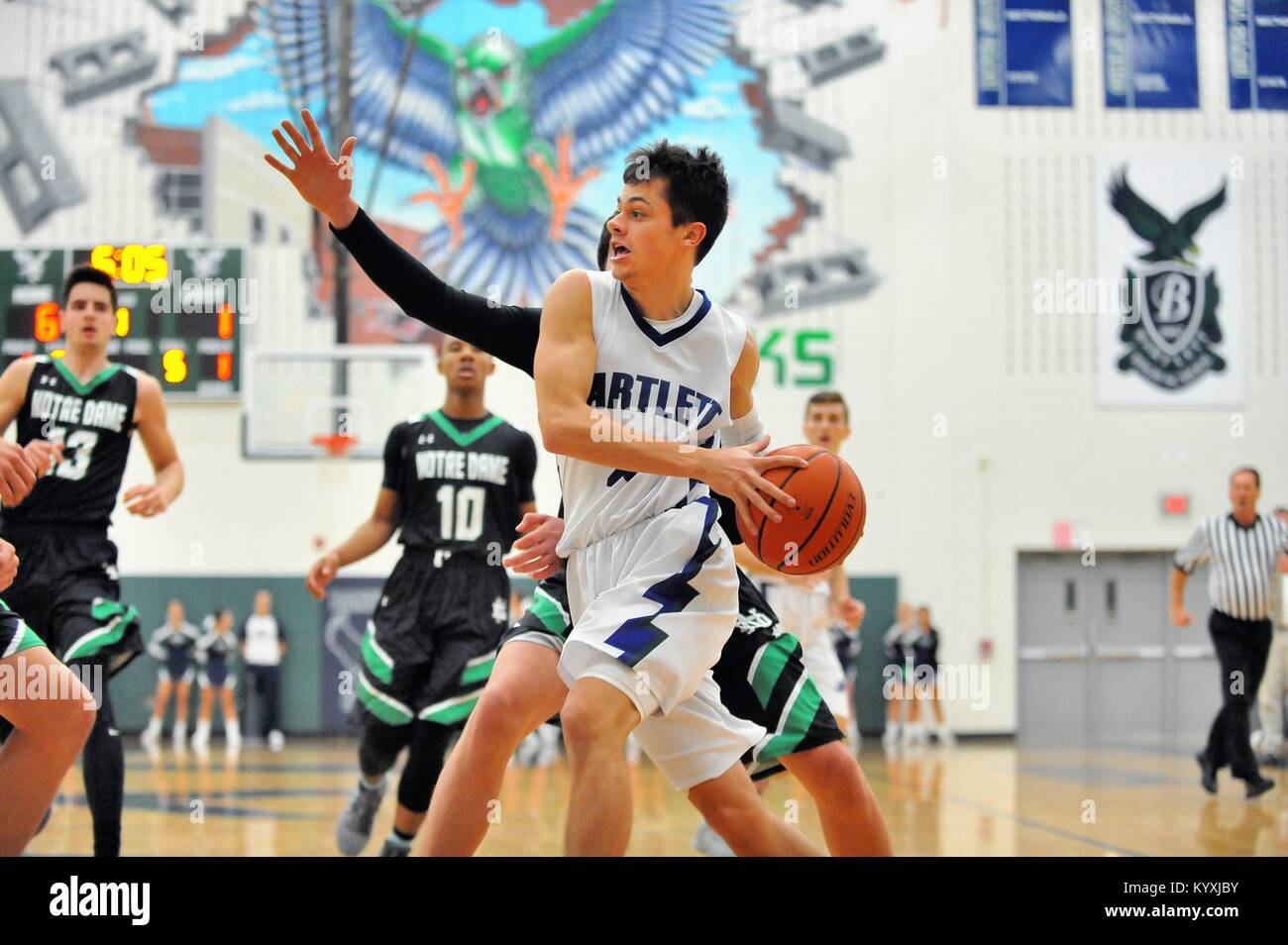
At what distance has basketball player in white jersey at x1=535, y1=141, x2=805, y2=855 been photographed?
10.4 ft

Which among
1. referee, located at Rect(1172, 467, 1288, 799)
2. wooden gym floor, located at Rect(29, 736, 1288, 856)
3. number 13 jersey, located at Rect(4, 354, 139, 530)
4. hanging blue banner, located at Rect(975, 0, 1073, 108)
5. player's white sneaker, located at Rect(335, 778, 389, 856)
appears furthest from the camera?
hanging blue banner, located at Rect(975, 0, 1073, 108)

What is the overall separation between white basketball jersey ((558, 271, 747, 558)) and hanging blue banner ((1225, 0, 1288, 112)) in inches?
625

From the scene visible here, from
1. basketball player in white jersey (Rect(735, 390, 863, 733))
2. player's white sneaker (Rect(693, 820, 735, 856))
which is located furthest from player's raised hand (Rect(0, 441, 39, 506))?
player's white sneaker (Rect(693, 820, 735, 856))

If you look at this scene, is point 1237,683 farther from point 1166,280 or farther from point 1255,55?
point 1255,55

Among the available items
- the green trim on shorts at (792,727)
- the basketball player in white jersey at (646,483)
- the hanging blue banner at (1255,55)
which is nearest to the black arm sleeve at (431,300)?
the basketball player in white jersey at (646,483)

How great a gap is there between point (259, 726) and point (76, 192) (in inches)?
264

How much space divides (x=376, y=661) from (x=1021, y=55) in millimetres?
14091

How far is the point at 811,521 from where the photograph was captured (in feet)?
11.4

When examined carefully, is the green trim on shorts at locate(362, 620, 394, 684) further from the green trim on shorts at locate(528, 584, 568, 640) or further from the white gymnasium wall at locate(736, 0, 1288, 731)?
the white gymnasium wall at locate(736, 0, 1288, 731)

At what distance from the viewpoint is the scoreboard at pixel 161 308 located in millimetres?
14969

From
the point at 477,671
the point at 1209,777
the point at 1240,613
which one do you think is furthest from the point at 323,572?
the point at 1209,777

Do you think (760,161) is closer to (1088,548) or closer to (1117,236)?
(1117,236)

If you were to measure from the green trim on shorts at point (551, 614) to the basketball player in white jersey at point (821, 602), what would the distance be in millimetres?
2209

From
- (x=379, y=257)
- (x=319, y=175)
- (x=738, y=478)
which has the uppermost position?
(x=319, y=175)
